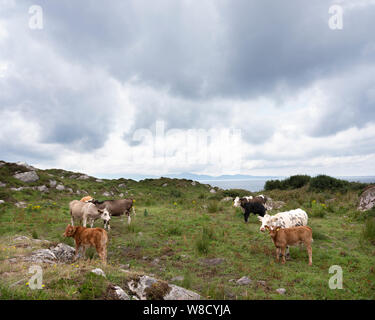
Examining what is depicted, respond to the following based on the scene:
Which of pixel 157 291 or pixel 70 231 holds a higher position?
pixel 70 231

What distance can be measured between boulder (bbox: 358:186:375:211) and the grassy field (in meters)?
0.94

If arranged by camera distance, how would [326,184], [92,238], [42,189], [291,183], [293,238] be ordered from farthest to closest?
1. [291,183]
2. [326,184]
3. [42,189]
4. [293,238]
5. [92,238]

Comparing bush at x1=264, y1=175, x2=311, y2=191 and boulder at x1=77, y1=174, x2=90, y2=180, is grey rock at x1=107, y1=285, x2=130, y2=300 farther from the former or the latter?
bush at x1=264, y1=175, x2=311, y2=191

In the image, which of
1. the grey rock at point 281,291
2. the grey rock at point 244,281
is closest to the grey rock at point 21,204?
the grey rock at point 244,281

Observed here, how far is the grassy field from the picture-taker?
17.7ft

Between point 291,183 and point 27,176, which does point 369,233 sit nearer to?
point 291,183

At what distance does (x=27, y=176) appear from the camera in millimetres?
26172

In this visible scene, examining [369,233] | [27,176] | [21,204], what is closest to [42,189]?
[27,176]

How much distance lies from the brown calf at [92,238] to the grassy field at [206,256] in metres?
0.53

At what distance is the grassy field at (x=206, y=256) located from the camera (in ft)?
17.7

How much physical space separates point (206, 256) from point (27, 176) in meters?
25.9

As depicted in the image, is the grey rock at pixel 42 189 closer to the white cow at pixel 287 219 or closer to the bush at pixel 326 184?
the white cow at pixel 287 219
